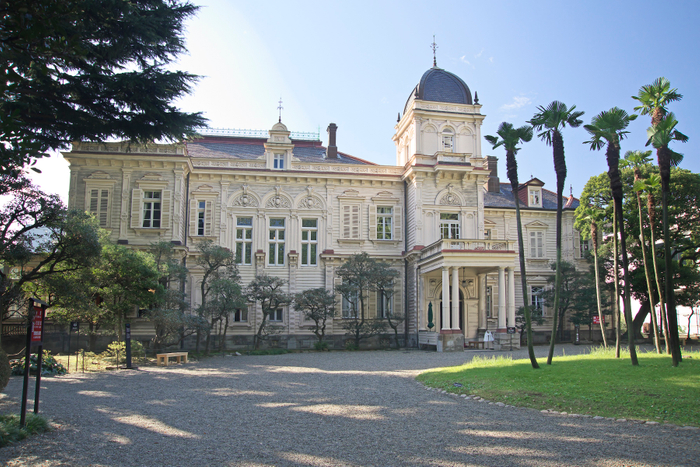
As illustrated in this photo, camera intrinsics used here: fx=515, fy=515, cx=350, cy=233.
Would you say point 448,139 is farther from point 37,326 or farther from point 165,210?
point 37,326

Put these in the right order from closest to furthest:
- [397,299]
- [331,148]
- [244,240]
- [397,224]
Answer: [244,240]
[397,299]
[397,224]
[331,148]

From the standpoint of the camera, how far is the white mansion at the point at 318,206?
89.2 ft

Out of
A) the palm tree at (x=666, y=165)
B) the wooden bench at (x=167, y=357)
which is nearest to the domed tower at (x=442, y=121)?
the palm tree at (x=666, y=165)

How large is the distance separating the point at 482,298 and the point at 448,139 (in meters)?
9.49

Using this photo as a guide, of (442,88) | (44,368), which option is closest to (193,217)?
(44,368)

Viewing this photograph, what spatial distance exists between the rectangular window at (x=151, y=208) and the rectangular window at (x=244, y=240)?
4.32m

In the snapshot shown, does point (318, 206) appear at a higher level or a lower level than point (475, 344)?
higher

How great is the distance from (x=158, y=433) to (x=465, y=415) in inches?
196

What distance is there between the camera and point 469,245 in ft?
84.1

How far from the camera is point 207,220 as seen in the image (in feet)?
94.5

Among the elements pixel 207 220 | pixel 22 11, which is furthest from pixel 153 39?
pixel 207 220

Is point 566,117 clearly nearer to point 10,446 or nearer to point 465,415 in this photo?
point 465,415

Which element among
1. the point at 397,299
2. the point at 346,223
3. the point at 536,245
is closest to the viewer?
the point at 397,299

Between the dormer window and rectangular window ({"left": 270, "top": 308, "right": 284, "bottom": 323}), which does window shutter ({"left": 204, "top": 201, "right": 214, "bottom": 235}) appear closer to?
rectangular window ({"left": 270, "top": 308, "right": 284, "bottom": 323})
